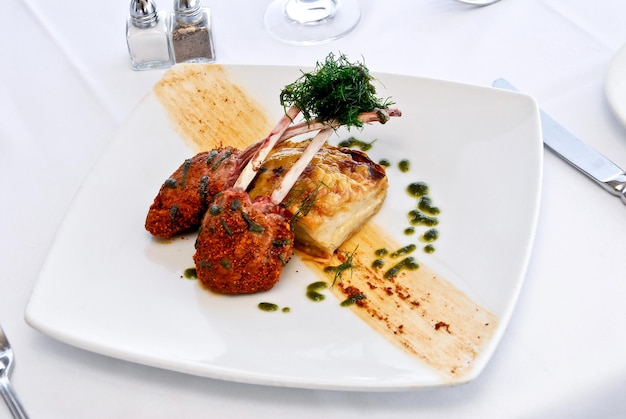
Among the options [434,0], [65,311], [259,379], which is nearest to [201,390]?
[259,379]

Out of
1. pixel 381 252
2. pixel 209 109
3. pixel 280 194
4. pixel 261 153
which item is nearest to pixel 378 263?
pixel 381 252

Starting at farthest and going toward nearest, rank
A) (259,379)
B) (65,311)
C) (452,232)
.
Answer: (452,232) < (65,311) < (259,379)

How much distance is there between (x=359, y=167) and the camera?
192 cm

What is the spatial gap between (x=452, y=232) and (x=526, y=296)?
0.80ft

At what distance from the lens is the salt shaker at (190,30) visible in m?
2.52

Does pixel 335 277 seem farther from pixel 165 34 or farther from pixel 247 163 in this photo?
pixel 165 34

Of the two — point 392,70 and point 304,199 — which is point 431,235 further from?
point 392,70

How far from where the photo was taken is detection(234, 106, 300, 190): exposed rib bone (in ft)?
6.01

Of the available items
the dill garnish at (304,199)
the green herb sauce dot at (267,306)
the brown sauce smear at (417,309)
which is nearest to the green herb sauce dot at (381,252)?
the brown sauce smear at (417,309)

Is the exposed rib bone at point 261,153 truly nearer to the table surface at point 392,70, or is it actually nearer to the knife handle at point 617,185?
the table surface at point 392,70

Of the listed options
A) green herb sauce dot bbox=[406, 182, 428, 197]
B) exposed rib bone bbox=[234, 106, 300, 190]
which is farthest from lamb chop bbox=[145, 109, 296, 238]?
green herb sauce dot bbox=[406, 182, 428, 197]

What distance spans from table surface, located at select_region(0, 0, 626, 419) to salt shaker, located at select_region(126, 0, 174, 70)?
0.05 m

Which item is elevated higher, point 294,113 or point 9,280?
point 294,113

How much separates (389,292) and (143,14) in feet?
4.55
